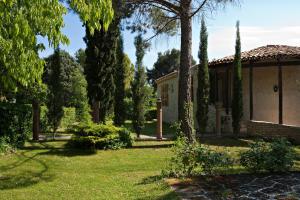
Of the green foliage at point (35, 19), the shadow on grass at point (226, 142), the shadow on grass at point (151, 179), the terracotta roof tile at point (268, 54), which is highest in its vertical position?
the terracotta roof tile at point (268, 54)

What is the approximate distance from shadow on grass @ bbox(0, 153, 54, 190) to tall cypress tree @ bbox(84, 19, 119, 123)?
206 inches

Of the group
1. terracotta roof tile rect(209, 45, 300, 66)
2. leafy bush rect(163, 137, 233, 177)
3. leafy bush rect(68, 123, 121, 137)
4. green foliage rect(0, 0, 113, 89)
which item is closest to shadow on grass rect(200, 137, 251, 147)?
leafy bush rect(68, 123, 121, 137)

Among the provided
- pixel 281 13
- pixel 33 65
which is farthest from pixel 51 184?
pixel 281 13

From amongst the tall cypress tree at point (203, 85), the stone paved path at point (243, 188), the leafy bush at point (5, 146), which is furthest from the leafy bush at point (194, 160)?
the tall cypress tree at point (203, 85)

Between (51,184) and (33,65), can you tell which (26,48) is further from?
(51,184)

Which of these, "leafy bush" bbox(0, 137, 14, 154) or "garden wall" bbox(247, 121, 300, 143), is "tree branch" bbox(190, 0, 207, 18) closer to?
"garden wall" bbox(247, 121, 300, 143)

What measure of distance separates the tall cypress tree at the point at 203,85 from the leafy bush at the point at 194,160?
870 cm

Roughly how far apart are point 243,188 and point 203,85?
10972 mm

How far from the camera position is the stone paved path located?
6.96 m

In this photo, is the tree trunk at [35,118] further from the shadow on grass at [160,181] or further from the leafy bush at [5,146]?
the shadow on grass at [160,181]

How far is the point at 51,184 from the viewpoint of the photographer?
27.3ft

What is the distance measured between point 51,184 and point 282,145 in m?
5.68

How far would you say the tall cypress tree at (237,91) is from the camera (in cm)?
1736

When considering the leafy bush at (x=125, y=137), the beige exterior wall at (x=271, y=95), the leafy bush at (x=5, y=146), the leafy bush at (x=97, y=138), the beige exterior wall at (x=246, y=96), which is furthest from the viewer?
the beige exterior wall at (x=246, y=96)
